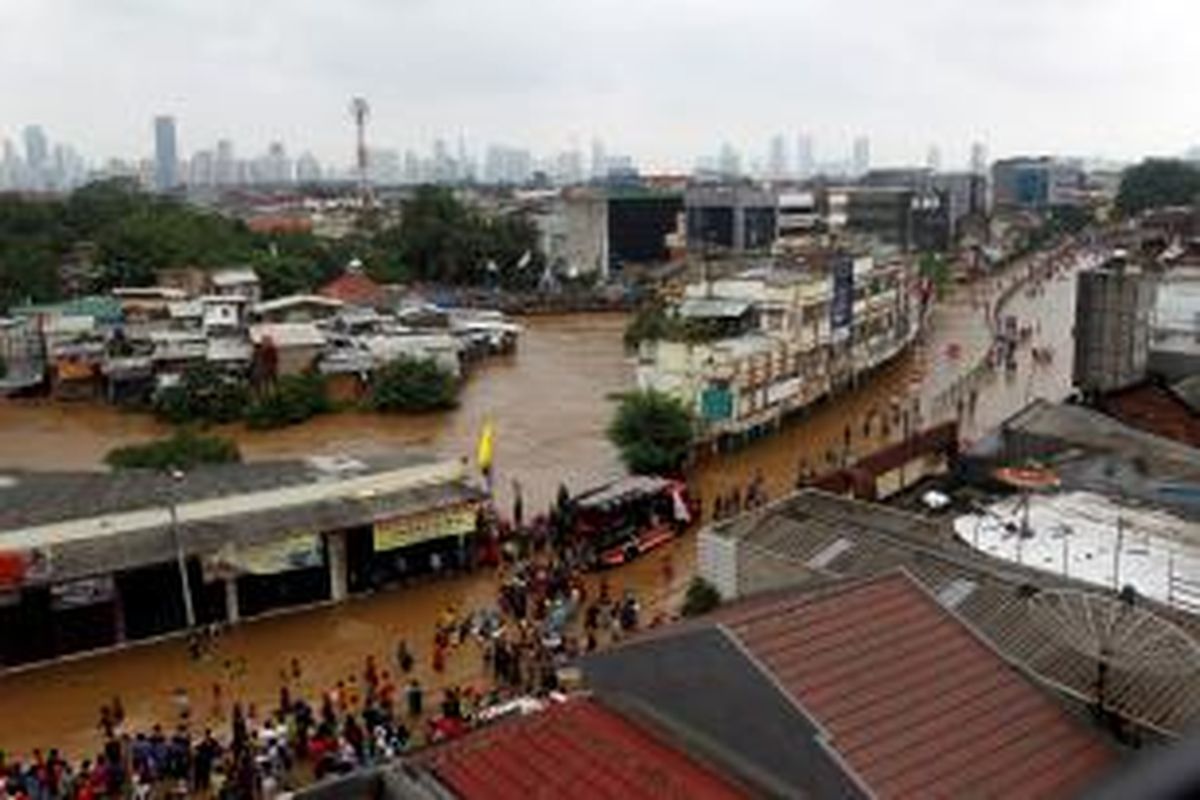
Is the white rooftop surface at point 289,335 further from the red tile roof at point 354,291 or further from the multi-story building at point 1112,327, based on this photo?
the multi-story building at point 1112,327

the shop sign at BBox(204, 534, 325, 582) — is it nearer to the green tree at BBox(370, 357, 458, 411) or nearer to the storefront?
the storefront

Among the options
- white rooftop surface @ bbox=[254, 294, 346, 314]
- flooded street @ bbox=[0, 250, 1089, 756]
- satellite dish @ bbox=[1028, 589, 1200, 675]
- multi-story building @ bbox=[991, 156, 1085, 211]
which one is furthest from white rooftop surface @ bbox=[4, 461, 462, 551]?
multi-story building @ bbox=[991, 156, 1085, 211]

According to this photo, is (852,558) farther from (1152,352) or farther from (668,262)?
(668,262)

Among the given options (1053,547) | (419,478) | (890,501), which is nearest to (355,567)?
(419,478)

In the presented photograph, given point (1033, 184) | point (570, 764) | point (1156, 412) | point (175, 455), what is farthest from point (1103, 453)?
point (1033, 184)

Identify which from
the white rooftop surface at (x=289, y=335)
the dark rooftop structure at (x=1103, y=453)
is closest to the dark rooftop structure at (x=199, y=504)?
the dark rooftop structure at (x=1103, y=453)

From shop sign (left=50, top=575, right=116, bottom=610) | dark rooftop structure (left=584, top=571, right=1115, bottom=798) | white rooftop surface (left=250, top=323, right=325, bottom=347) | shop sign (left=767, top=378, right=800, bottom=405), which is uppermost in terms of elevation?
dark rooftop structure (left=584, top=571, right=1115, bottom=798)
